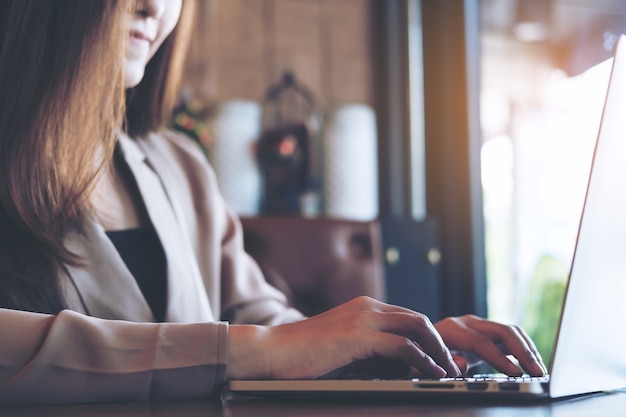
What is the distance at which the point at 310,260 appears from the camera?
166 cm

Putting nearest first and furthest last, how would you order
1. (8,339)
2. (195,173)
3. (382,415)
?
(382,415), (8,339), (195,173)

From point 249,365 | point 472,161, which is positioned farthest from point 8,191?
point 472,161

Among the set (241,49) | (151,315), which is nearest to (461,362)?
(151,315)

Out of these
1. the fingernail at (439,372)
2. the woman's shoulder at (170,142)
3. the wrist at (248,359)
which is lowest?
the fingernail at (439,372)

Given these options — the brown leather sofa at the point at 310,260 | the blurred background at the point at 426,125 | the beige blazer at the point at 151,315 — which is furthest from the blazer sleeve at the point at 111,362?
the blurred background at the point at 426,125

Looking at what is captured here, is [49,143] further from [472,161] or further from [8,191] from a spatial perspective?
[472,161]

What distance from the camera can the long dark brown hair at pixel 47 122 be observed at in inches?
31.3

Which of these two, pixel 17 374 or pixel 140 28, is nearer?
pixel 17 374

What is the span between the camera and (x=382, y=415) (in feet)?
1.60

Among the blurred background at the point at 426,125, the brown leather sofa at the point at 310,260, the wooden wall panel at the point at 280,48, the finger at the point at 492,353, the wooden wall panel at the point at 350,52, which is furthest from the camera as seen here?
the wooden wall panel at the point at 350,52

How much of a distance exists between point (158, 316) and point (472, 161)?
134 centimetres

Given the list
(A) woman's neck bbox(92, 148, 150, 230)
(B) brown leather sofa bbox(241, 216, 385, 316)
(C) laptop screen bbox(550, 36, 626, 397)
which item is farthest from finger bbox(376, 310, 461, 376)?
(B) brown leather sofa bbox(241, 216, 385, 316)

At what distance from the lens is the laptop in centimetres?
49

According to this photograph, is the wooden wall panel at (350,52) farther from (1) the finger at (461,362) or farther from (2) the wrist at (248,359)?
(2) the wrist at (248,359)
